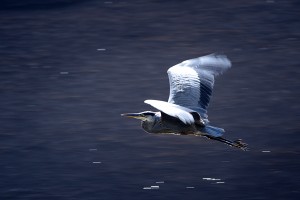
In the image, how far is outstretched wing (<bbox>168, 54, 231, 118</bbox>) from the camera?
703 cm

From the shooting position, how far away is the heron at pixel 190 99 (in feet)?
22.4

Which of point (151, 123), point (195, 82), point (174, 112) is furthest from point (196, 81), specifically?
point (174, 112)

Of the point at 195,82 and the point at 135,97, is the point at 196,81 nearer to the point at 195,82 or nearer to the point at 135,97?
the point at 195,82

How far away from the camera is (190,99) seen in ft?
23.1

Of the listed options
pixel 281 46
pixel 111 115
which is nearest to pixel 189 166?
pixel 111 115

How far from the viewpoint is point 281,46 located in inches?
465

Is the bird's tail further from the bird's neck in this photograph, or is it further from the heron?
the bird's neck

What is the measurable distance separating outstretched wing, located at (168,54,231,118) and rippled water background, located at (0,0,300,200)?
1.15 metres

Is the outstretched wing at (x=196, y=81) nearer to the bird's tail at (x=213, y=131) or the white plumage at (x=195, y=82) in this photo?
the white plumage at (x=195, y=82)

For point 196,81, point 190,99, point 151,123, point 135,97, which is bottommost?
point 135,97

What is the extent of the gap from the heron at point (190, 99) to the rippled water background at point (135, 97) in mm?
1093

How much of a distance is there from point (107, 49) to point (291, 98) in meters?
2.90

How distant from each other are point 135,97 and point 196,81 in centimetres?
332

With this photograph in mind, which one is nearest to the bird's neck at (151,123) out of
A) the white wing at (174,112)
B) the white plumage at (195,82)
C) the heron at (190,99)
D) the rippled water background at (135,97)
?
the heron at (190,99)
